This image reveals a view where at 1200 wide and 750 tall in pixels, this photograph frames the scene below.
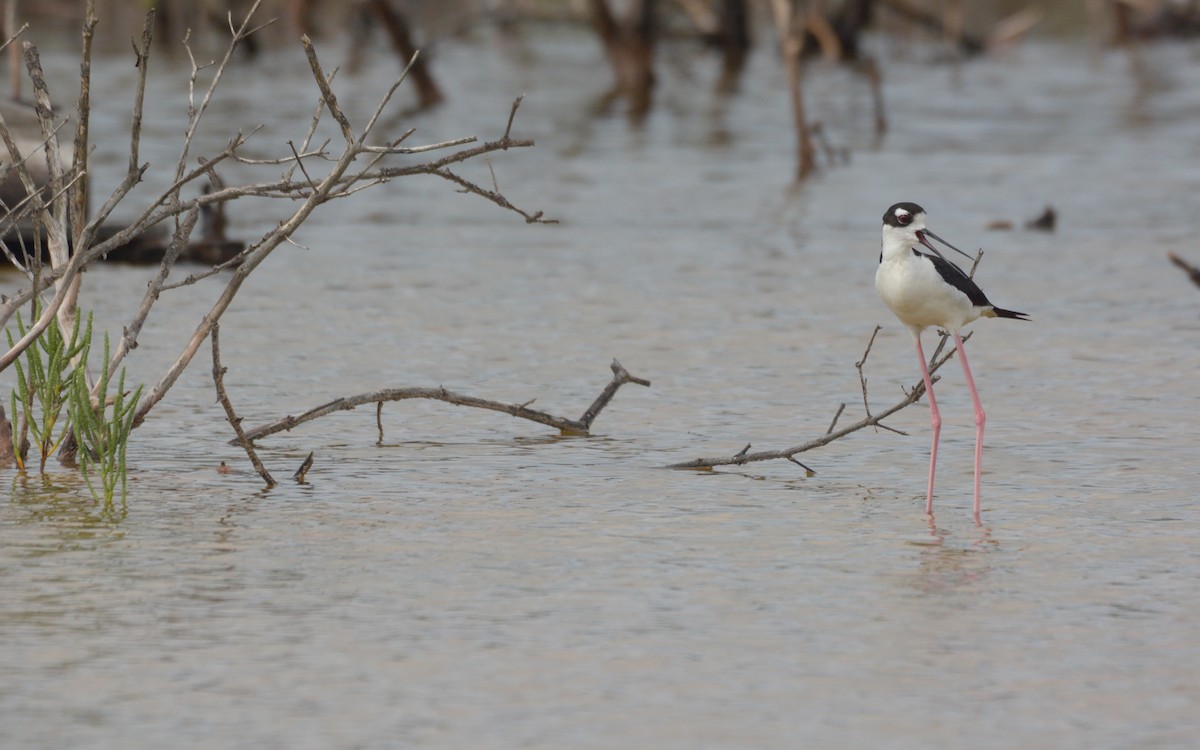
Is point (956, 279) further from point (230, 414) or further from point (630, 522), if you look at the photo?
point (230, 414)

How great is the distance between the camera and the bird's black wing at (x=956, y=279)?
6.77 meters

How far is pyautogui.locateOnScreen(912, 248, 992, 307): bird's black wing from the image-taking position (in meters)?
6.77

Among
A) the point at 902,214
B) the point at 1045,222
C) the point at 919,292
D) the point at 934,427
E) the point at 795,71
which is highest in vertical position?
the point at 795,71

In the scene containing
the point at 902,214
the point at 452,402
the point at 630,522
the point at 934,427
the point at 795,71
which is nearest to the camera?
the point at 630,522

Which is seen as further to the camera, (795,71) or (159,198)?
(795,71)

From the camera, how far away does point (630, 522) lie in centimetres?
649

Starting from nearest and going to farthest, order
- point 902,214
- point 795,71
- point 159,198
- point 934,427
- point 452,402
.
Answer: point 902,214
point 159,198
point 934,427
point 452,402
point 795,71

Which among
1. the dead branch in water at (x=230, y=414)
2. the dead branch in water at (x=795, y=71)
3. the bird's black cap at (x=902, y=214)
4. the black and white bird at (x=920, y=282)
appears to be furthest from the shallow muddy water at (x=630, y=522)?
the dead branch in water at (x=795, y=71)

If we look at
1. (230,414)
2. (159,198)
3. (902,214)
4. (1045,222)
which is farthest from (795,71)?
(230,414)

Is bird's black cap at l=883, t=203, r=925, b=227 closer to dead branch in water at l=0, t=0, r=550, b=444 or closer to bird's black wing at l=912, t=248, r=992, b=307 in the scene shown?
bird's black wing at l=912, t=248, r=992, b=307

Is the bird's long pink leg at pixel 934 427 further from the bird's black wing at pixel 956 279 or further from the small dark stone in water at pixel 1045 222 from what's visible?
the small dark stone in water at pixel 1045 222

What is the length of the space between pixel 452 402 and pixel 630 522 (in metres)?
1.15

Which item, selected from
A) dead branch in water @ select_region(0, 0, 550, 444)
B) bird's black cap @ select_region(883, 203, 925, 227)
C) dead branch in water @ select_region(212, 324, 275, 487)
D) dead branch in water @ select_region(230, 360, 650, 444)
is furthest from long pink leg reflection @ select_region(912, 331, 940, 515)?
dead branch in water @ select_region(212, 324, 275, 487)

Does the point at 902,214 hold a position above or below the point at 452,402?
above
